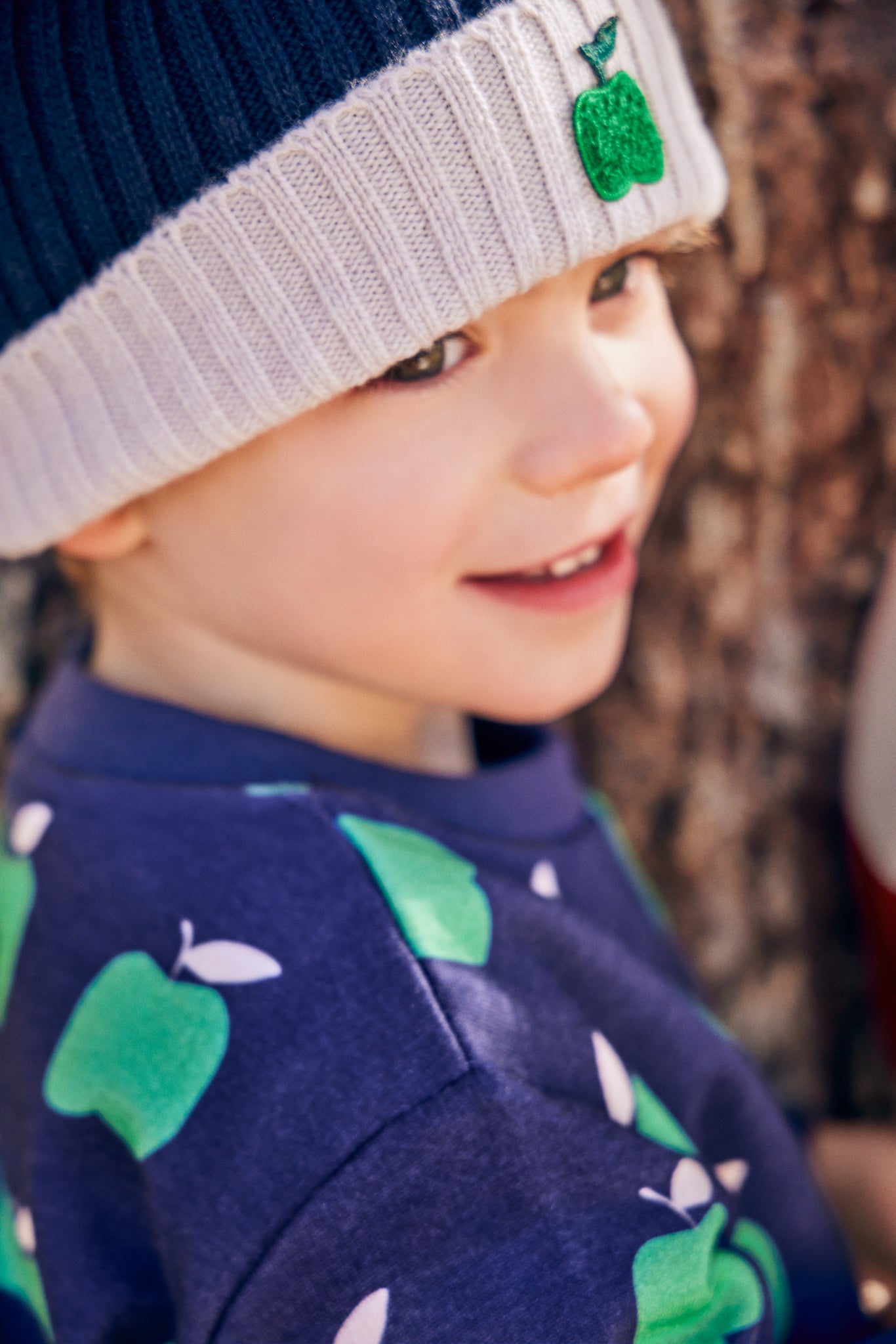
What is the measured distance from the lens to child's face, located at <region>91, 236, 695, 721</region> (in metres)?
0.91

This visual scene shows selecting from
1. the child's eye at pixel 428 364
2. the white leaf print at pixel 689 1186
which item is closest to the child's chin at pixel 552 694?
the child's eye at pixel 428 364

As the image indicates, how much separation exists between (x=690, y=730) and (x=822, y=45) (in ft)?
2.58

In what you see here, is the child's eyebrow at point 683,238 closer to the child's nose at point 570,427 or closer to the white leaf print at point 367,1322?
the child's nose at point 570,427

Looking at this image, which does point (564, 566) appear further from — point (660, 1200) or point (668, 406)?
point (660, 1200)

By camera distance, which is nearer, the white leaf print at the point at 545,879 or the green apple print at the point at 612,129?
the green apple print at the point at 612,129

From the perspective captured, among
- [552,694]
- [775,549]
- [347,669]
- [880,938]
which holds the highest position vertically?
[347,669]

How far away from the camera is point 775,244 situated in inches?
52.1

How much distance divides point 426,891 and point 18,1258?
1.92 feet

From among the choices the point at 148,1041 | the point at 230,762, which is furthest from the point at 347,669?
the point at 148,1041

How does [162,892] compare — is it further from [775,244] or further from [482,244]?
[775,244]

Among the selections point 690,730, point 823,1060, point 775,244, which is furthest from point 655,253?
point 823,1060

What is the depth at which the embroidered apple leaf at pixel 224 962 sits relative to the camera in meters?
0.87

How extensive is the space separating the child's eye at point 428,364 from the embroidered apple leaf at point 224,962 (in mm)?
453

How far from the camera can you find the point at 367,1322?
2.56 feet
